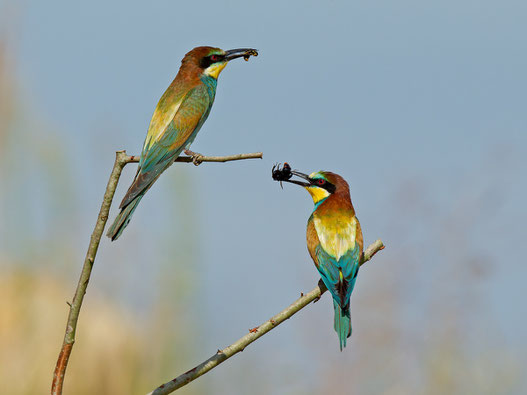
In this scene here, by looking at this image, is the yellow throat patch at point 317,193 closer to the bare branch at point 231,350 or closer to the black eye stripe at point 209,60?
the black eye stripe at point 209,60

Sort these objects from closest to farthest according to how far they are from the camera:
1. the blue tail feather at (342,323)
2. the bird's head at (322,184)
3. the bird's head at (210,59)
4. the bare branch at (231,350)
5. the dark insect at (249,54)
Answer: the bare branch at (231,350)
the blue tail feather at (342,323)
the bird's head at (322,184)
the dark insect at (249,54)
the bird's head at (210,59)

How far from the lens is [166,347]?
3672 mm

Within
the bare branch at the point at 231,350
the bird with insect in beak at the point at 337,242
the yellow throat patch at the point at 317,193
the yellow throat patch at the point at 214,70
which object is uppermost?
the yellow throat patch at the point at 214,70

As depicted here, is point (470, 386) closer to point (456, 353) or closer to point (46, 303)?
point (456, 353)

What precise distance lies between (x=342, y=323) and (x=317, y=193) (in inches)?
31.0

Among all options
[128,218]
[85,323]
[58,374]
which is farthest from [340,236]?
[85,323]

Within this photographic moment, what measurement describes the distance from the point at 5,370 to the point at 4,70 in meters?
1.36

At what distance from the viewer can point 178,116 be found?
3205mm

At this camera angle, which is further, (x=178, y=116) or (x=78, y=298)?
(x=178, y=116)

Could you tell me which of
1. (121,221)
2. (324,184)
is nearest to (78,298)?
(121,221)

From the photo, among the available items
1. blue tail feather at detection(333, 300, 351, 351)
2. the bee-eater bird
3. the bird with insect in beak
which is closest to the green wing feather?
the bee-eater bird

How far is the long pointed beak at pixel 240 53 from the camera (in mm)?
3531

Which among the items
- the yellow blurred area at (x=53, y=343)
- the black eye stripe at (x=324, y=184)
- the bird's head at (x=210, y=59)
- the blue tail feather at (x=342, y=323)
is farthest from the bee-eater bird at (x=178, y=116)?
the yellow blurred area at (x=53, y=343)

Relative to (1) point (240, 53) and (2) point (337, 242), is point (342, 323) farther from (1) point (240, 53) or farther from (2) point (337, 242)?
(1) point (240, 53)
